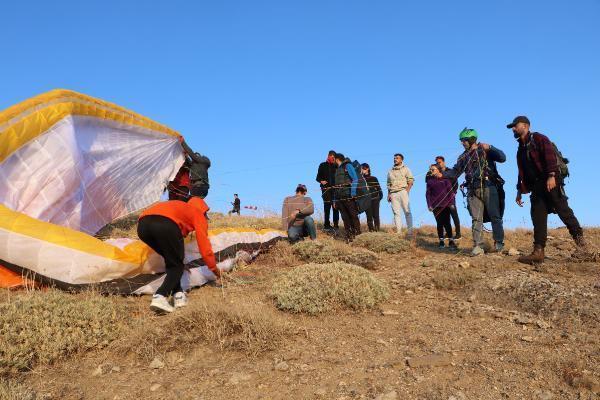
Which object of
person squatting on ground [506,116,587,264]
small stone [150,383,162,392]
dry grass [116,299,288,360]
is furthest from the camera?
person squatting on ground [506,116,587,264]

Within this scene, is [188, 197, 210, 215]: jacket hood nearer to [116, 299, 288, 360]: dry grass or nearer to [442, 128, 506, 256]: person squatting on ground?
[116, 299, 288, 360]: dry grass

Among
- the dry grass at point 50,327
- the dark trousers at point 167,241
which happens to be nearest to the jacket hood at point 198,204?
the dark trousers at point 167,241

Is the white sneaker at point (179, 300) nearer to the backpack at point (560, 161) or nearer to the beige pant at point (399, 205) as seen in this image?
the backpack at point (560, 161)

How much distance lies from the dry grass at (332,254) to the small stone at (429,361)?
3805mm

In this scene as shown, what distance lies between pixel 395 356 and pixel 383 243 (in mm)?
5110

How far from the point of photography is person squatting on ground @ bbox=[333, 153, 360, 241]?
10.1 m

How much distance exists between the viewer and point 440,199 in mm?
9484

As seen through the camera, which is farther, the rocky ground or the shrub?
the shrub

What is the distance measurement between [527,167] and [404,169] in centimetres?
405

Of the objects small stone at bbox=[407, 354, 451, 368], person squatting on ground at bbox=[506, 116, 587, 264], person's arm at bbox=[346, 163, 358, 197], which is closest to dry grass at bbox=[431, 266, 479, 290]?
person squatting on ground at bbox=[506, 116, 587, 264]

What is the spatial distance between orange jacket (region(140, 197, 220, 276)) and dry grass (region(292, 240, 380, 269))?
2618mm

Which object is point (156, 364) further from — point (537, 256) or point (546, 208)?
point (546, 208)

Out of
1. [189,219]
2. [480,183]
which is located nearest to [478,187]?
[480,183]

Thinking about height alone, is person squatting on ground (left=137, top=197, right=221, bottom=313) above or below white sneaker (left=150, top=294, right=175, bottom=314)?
above
